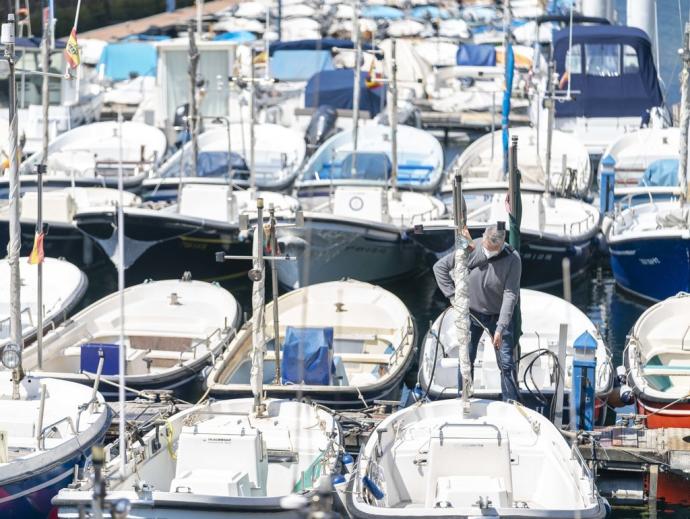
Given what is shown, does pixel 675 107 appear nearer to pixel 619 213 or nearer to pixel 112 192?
pixel 619 213

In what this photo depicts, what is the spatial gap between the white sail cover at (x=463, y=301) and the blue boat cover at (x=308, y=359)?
109 inches

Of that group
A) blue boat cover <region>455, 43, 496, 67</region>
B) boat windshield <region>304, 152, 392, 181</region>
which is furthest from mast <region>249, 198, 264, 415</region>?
blue boat cover <region>455, 43, 496, 67</region>

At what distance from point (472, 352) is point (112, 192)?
1231 cm

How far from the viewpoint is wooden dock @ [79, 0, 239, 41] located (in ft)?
168

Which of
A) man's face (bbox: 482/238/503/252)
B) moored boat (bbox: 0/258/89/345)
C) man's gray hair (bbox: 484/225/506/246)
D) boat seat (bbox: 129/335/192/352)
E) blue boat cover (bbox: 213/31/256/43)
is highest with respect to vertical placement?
blue boat cover (bbox: 213/31/256/43)

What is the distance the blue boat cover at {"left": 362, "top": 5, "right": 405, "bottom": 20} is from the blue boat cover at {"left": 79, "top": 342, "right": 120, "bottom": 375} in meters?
39.7

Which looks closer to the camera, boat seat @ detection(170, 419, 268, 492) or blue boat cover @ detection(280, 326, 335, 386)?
boat seat @ detection(170, 419, 268, 492)

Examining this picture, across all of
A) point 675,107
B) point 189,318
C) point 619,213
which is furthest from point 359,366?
point 675,107

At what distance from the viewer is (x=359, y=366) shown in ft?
57.6

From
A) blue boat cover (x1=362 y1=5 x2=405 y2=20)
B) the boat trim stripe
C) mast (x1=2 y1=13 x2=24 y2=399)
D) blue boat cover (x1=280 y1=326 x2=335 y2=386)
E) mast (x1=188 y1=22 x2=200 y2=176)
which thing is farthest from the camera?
blue boat cover (x1=362 y1=5 x2=405 y2=20)

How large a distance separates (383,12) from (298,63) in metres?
16.7

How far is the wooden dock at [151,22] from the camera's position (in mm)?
51172

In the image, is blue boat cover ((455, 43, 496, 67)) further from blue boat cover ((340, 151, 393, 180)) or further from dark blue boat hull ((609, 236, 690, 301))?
dark blue boat hull ((609, 236, 690, 301))

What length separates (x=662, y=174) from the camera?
25.5 meters
